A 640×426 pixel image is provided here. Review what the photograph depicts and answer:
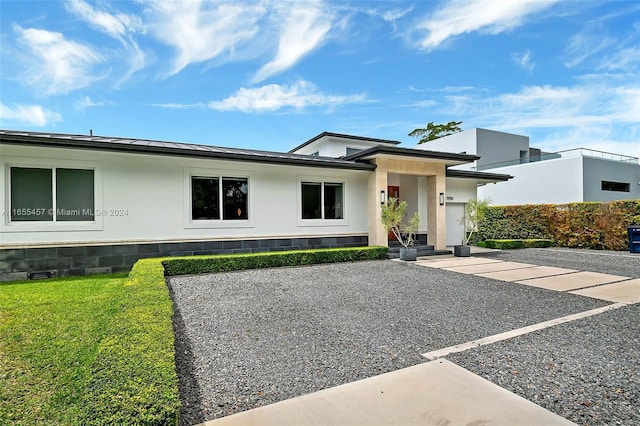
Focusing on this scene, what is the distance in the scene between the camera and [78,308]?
216 inches

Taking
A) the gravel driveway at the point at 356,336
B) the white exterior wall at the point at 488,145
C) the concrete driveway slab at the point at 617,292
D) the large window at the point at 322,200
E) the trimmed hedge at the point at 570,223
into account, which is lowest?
the concrete driveway slab at the point at 617,292

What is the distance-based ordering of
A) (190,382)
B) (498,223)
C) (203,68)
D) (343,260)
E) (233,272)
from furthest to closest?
(498,223)
(203,68)
(343,260)
(233,272)
(190,382)

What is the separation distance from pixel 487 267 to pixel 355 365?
8.11 meters

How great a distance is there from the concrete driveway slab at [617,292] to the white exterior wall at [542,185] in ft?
56.0

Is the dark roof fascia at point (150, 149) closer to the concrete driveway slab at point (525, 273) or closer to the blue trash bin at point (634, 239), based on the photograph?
the concrete driveway slab at point (525, 273)

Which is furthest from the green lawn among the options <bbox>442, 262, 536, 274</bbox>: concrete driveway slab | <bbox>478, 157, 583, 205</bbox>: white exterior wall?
<bbox>478, 157, 583, 205</bbox>: white exterior wall

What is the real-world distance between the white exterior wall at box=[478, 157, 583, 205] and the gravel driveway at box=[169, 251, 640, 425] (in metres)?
19.0

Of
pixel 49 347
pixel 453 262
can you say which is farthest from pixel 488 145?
pixel 49 347

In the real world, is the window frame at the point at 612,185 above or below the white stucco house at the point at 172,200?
above

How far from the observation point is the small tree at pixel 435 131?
41312mm

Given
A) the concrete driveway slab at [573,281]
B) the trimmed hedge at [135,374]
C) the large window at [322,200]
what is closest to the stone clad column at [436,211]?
the large window at [322,200]

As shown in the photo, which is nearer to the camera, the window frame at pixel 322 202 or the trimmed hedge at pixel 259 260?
the trimmed hedge at pixel 259 260

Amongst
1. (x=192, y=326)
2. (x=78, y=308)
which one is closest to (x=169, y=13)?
(x=78, y=308)

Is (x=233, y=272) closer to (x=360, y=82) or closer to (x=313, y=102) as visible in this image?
(x=360, y=82)
